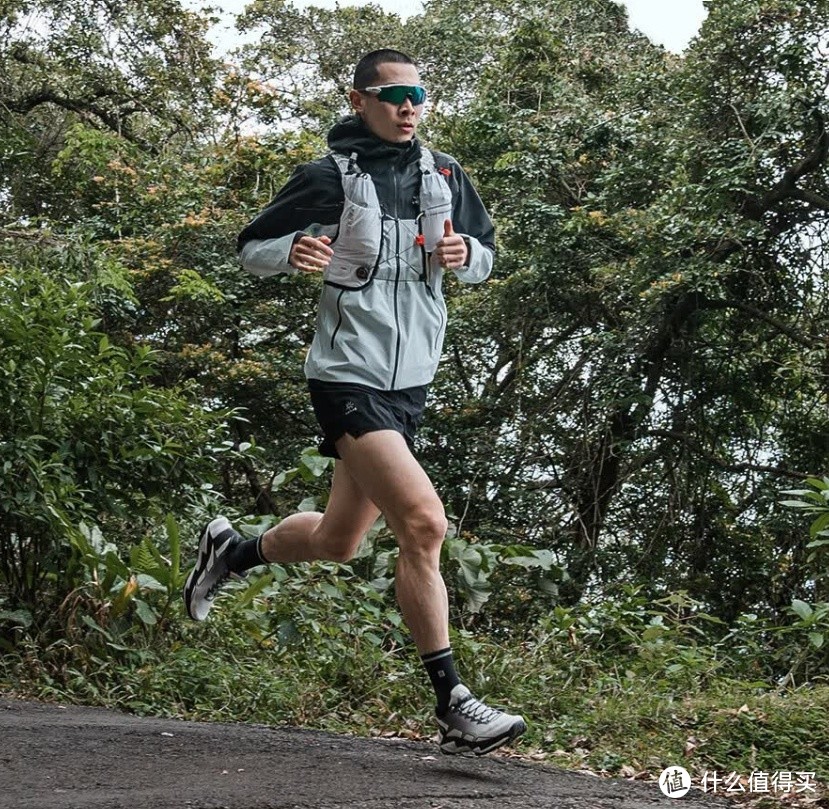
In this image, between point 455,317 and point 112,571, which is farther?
point 455,317

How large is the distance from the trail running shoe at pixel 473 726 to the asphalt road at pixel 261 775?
8 cm

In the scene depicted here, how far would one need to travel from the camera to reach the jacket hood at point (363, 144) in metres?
4.27

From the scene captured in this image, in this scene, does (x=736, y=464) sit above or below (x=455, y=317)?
below

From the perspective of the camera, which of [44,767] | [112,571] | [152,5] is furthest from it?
[152,5]

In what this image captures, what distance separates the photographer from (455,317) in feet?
47.7

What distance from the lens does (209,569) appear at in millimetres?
5301

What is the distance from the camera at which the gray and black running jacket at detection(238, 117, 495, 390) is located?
414 centimetres

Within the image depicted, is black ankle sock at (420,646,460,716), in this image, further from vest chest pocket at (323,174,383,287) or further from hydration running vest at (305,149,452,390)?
vest chest pocket at (323,174,383,287)

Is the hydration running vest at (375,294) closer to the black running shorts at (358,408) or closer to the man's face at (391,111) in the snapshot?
the black running shorts at (358,408)

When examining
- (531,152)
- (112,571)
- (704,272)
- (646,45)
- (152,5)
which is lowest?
(112,571)

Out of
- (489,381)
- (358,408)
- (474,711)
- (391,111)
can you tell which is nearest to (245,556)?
(358,408)

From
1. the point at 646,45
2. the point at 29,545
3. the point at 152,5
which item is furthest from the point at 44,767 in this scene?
the point at 152,5

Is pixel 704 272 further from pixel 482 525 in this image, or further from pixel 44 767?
pixel 44 767

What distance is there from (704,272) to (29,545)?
7.01 metres
